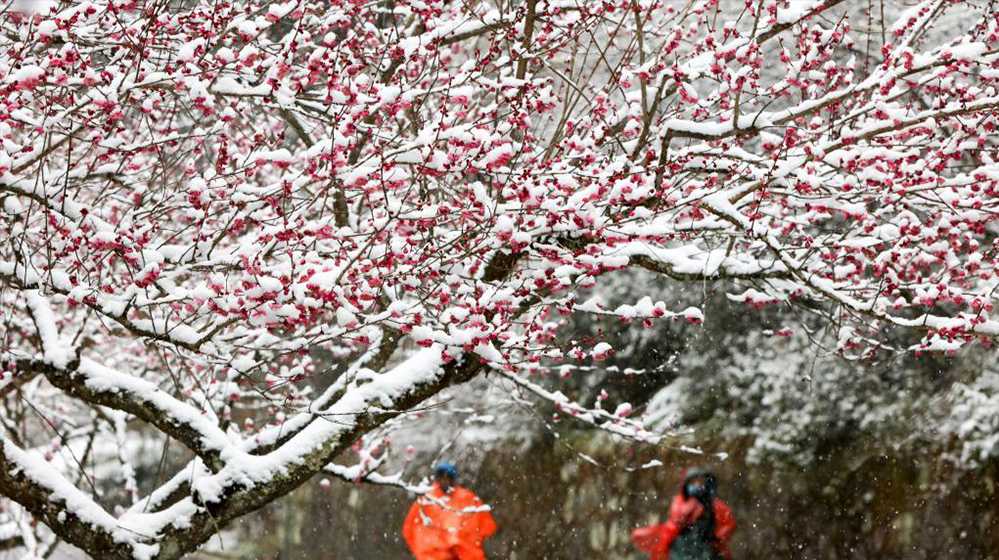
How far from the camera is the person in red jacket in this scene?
6.56 metres

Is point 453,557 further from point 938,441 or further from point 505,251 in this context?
point 938,441

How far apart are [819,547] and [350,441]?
5362mm

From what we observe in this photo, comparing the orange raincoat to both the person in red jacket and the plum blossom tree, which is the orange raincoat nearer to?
the person in red jacket

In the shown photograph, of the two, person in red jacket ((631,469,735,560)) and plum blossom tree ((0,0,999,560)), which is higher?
plum blossom tree ((0,0,999,560))

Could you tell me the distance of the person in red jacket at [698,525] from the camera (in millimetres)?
6562

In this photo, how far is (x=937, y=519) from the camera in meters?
7.90

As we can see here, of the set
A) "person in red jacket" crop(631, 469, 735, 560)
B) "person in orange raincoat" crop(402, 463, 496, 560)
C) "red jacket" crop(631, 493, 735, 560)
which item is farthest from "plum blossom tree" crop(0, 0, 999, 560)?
"red jacket" crop(631, 493, 735, 560)

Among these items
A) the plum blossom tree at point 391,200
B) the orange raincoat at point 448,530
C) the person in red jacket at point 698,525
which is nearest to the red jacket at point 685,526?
the person in red jacket at point 698,525

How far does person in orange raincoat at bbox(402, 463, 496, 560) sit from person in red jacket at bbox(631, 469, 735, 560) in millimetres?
1186

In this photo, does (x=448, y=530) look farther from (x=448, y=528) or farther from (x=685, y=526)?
(x=685, y=526)

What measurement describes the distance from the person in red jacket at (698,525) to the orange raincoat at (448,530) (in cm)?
118

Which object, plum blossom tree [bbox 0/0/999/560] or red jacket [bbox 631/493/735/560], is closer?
plum blossom tree [bbox 0/0/999/560]

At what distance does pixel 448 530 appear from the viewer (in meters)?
6.58

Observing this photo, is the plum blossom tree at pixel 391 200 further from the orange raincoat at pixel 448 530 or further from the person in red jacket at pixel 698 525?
the person in red jacket at pixel 698 525
